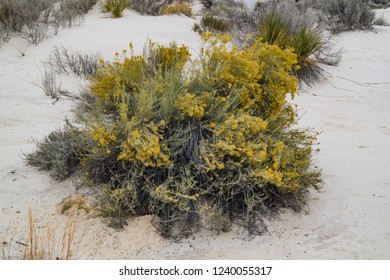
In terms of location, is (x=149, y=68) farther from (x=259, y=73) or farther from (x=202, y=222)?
(x=202, y=222)

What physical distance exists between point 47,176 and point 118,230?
1197 mm

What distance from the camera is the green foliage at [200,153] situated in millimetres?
3596

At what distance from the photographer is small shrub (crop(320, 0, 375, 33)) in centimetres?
1160

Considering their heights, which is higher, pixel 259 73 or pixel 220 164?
pixel 259 73

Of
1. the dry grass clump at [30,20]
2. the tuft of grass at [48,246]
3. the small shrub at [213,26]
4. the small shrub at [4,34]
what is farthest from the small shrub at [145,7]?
the tuft of grass at [48,246]

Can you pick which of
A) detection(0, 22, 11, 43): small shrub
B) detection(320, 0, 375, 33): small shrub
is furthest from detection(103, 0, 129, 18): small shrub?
detection(320, 0, 375, 33): small shrub

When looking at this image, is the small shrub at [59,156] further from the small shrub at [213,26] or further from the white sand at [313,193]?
the small shrub at [213,26]

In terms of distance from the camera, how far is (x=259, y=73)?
443cm

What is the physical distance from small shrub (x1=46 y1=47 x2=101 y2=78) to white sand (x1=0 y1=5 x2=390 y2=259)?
0.80 feet

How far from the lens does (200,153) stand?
374 cm

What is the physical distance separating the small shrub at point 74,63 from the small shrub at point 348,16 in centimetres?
708

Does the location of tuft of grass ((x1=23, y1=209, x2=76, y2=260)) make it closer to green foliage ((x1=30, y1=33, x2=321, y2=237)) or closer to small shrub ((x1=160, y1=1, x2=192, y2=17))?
green foliage ((x1=30, y1=33, x2=321, y2=237))

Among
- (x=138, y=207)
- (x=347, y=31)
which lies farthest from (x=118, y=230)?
(x=347, y=31)

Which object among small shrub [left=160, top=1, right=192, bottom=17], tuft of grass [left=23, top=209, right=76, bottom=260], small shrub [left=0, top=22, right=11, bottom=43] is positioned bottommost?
tuft of grass [left=23, top=209, right=76, bottom=260]
